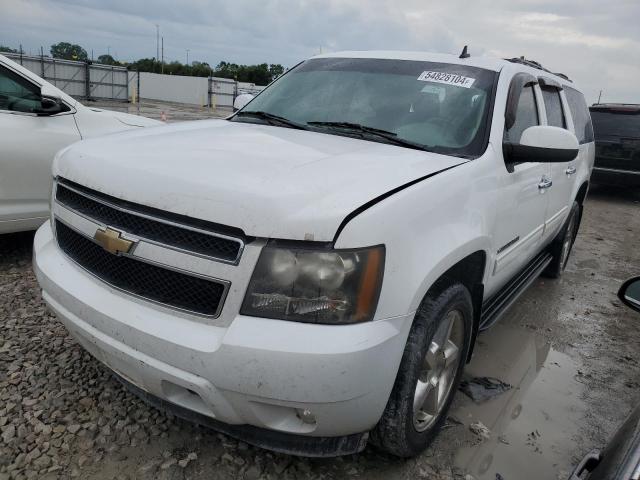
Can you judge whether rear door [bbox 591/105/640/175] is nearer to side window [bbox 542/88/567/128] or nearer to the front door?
side window [bbox 542/88/567/128]

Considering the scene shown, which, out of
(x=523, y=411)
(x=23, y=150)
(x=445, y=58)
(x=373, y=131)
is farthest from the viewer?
(x=23, y=150)

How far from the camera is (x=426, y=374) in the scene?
2320mm

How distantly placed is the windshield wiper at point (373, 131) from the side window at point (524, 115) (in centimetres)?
61

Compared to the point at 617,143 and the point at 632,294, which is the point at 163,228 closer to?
the point at 632,294

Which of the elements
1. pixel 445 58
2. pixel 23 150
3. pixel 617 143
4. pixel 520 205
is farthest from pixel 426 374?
pixel 617 143

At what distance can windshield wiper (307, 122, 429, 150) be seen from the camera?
264cm

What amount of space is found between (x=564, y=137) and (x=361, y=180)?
4.38ft

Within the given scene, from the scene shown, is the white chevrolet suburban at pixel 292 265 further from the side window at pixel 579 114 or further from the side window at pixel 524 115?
the side window at pixel 579 114

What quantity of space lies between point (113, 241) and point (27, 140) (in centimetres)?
276

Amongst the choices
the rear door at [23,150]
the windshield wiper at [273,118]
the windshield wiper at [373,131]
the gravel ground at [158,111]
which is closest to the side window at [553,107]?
the windshield wiper at [373,131]

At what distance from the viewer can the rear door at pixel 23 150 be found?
4062 millimetres

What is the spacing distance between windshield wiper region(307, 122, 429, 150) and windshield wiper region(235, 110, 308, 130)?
77mm

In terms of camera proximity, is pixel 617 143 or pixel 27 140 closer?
pixel 27 140

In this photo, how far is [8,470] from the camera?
2.14 meters
